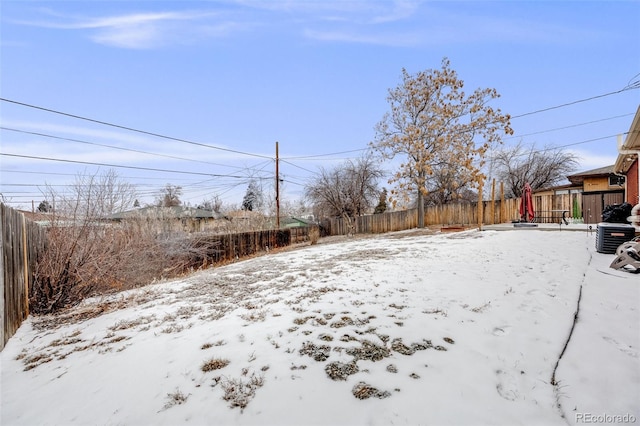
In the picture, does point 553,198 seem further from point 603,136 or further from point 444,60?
point 444,60

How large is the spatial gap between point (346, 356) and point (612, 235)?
6.52 metres

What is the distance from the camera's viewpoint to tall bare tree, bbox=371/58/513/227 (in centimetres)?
1589

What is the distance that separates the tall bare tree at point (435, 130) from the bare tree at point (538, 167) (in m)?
14.8

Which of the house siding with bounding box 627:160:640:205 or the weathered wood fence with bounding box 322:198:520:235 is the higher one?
the house siding with bounding box 627:160:640:205

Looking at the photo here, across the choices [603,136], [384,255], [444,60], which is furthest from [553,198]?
[384,255]

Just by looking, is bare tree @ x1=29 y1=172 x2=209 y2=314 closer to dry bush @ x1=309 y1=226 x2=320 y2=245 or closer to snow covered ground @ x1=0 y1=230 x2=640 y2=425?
snow covered ground @ x1=0 y1=230 x2=640 y2=425

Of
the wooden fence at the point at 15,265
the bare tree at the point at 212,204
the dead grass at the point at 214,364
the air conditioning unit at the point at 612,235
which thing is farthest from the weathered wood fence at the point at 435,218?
the bare tree at the point at 212,204

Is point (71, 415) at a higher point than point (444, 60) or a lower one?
lower

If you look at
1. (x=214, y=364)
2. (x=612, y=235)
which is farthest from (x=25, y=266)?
(x=612, y=235)

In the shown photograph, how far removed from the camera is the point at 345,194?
2436 centimetres

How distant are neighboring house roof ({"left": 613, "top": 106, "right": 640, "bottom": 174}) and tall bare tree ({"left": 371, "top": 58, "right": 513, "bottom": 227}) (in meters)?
6.29

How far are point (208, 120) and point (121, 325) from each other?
16.4 m

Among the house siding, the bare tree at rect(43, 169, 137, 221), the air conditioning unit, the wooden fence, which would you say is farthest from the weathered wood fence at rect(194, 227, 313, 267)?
the house siding

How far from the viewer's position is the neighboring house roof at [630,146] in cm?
608
